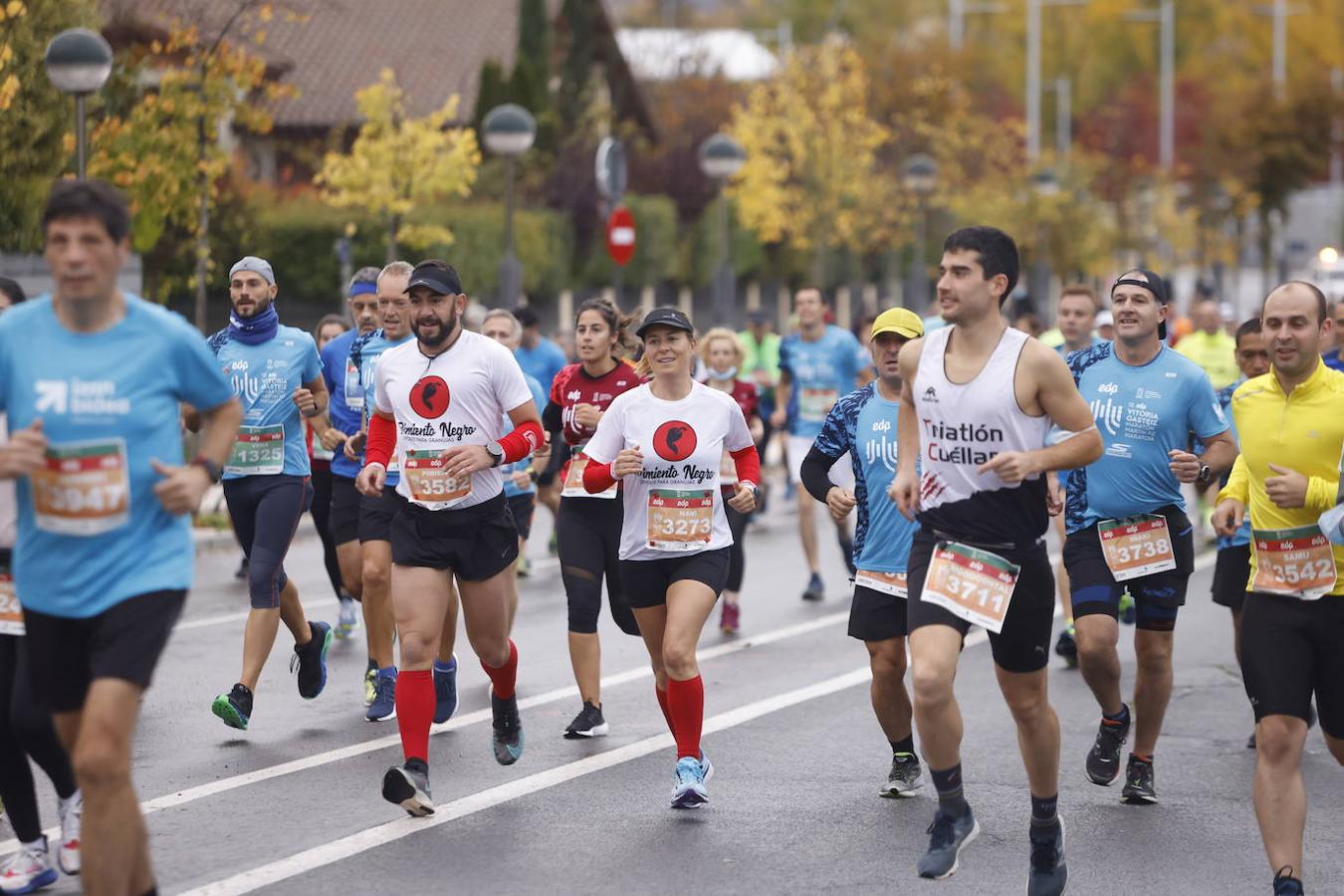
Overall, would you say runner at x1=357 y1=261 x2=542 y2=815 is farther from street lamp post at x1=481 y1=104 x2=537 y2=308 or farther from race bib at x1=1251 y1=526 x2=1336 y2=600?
street lamp post at x1=481 y1=104 x2=537 y2=308

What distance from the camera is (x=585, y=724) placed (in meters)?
9.34

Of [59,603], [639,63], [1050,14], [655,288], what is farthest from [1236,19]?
[59,603]

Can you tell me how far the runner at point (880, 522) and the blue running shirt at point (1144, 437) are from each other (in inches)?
30.2

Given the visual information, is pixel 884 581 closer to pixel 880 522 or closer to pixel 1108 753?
pixel 880 522

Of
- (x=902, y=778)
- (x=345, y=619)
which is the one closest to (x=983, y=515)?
(x=902, y=778)

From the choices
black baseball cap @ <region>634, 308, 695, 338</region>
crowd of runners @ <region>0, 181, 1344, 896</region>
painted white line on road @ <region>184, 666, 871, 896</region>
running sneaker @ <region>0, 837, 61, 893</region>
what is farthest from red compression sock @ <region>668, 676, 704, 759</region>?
running sneaker @ <region>0, 837, 61, 893</region>

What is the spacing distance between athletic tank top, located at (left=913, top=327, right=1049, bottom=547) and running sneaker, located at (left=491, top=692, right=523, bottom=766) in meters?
2.59

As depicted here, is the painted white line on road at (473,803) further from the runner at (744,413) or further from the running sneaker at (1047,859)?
the running sneaker at (1047,859)

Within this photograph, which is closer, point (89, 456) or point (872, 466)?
point (89, 456)

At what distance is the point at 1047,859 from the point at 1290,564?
121 centimetres

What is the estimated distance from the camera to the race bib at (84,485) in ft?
18.4

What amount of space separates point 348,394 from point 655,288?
36888 millimetres

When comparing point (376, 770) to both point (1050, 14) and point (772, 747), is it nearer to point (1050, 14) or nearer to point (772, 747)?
point (772, 747)

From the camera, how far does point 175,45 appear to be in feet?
65.5
